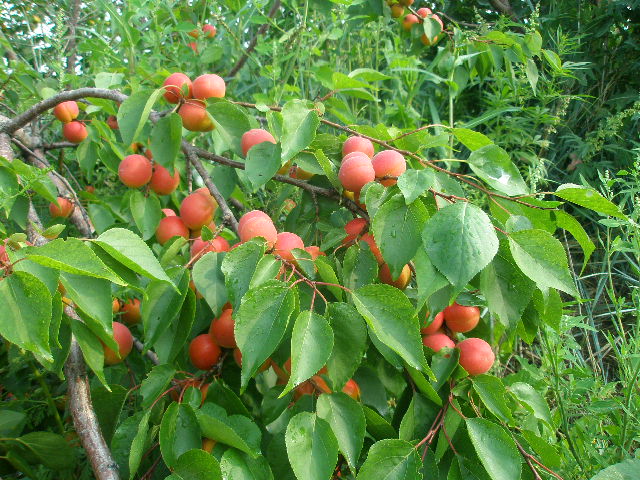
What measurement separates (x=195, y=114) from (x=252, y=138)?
11 centimetres

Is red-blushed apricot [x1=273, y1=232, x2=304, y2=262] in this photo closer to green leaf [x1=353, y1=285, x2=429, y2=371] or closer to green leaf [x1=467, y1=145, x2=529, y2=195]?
green leaf [x1=353, y1=285, x2=429, y2=371]

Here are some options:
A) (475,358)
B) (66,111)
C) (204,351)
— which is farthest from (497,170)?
(66,111)

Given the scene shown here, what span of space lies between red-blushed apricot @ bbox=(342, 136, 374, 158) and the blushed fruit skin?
0.36m

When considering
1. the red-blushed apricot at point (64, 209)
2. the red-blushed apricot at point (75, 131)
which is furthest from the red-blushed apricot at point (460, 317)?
the red-blushed apricot at point (75, 131)

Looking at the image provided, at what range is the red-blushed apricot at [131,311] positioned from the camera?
989mm

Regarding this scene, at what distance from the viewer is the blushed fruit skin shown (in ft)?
3.18

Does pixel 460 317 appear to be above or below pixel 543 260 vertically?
below

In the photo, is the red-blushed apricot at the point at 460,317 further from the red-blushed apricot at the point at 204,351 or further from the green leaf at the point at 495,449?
the red-blushed apricot at the point at 204,351

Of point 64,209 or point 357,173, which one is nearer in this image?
point 357,173

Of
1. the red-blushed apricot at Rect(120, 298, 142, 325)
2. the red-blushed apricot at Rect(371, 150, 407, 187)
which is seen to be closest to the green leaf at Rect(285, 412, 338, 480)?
the red-blushed apricot at Rect(371, 150, 407, 187)

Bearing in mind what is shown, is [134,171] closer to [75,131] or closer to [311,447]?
[75,131]

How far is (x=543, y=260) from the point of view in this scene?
2.05 feet

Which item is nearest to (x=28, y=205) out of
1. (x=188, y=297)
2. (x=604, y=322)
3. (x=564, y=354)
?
(x=188, y=297)

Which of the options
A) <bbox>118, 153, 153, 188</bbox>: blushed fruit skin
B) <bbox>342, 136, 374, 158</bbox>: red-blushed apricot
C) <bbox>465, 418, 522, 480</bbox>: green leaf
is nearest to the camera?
<bbox>465, 418, 522, 480</bbox>: green leaf
